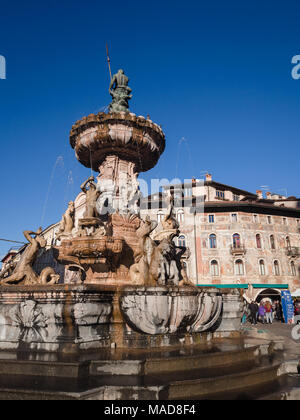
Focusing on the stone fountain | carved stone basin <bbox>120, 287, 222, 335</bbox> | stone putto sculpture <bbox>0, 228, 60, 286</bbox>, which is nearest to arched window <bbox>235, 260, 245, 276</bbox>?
the stone fountain

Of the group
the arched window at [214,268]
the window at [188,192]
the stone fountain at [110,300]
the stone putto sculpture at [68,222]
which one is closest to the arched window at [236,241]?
the arched window at [214,268]

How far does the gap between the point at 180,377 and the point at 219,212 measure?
3117 centimetres

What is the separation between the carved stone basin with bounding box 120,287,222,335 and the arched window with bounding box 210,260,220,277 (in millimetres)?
26542

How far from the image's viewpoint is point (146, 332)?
6.01 metres

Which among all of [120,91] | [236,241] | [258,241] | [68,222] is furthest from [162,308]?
[258,241]

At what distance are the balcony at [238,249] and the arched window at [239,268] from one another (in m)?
0.92

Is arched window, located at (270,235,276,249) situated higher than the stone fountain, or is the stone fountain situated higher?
arched window, located at (270,235,276,249)

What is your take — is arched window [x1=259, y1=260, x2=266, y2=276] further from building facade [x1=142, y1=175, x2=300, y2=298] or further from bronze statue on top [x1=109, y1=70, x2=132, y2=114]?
bronze statue on top [x1=109, y1=70, x2=132, y2=114]

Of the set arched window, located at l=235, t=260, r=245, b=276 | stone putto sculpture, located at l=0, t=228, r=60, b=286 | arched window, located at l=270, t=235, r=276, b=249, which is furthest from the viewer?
arched window, located at l=270, t=235, r=276, b=249

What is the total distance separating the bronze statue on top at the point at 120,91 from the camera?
Result: 488 inches

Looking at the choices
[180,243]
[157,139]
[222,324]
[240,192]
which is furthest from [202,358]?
[240,192]

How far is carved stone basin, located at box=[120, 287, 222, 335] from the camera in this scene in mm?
5980
